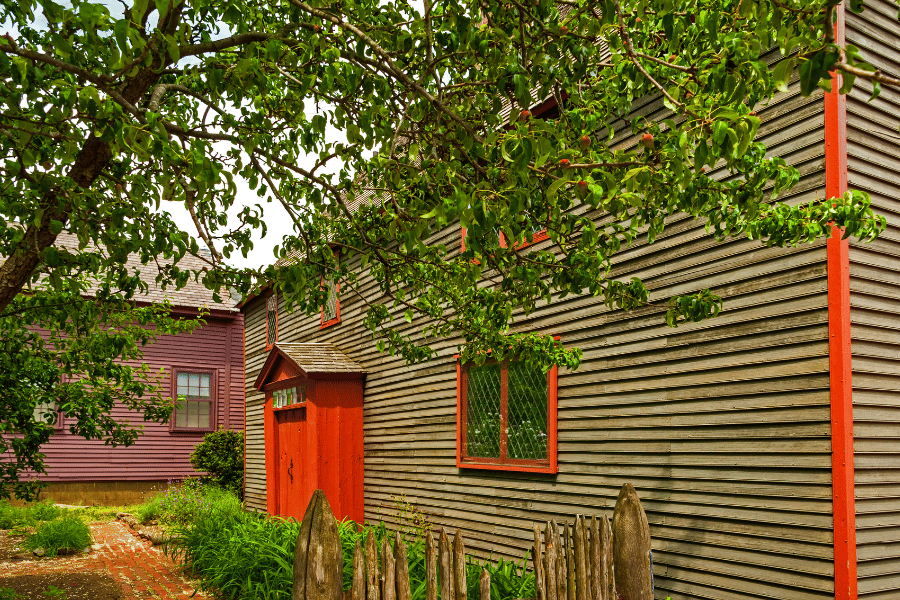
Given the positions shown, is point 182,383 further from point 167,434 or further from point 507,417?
point 507,417

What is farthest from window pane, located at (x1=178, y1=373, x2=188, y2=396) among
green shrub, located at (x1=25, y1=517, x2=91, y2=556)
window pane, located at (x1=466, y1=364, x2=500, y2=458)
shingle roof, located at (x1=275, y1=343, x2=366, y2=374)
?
window pane, located at (x1=466, y1=364, x2=500, y2=458)

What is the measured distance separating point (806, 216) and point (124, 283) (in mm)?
5329

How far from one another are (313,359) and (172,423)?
33.2 ft

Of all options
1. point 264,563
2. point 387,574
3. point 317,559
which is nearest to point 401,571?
point 387,574

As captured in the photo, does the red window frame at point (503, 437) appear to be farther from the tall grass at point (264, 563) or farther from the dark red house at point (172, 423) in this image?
the dark red house at point (172, 423)

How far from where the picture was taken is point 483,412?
30.1ft

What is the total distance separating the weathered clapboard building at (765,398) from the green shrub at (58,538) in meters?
7.97

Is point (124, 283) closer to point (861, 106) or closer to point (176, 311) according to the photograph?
point (861, 106)

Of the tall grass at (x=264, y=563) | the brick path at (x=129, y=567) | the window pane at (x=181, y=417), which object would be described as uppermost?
the window pane at (x=181, y=417)

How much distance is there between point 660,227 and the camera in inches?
177

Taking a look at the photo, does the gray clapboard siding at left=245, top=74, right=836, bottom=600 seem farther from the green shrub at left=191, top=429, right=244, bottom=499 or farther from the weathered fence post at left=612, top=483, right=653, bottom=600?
the green shrub at left=191, top=429, right=244, bottom=499

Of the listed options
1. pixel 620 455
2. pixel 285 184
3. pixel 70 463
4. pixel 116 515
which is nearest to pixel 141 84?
pixel 285 184

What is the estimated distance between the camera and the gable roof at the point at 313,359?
38.9ft

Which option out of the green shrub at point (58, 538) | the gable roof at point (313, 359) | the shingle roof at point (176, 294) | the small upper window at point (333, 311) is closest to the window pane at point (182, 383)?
the shingle roof at point (176, 294)
